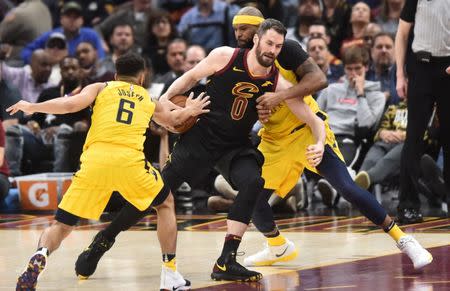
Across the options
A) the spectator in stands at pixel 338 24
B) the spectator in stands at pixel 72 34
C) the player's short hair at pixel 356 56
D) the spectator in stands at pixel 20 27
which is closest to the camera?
the player's short hair at pixel 356 56

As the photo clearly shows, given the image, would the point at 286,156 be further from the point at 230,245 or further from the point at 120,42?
the point at 120,42

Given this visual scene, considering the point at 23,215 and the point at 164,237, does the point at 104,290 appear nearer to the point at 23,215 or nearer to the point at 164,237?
the point at 164,237

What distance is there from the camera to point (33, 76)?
14.1 meters

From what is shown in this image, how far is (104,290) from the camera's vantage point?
21.7ft

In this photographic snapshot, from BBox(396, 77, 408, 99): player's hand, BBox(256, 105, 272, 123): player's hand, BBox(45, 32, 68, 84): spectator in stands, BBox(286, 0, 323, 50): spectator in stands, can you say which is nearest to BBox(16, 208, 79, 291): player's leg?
BBox(256, 105, 272, 123): player's hand

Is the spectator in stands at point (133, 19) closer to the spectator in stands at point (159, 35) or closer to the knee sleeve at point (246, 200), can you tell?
the spectator in stands at point (159, 35)

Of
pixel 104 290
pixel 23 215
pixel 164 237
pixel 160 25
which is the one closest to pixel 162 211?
pixel 164 237

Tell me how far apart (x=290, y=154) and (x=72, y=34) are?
326 inches

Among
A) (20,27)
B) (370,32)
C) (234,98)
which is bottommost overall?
(234,98)

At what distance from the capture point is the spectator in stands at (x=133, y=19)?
15211mm

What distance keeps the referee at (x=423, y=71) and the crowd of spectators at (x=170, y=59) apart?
178 centimetres

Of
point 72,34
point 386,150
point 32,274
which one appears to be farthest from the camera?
point 72,34

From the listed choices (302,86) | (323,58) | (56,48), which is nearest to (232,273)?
(302,86)

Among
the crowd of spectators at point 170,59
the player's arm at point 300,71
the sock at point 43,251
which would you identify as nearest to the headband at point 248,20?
the player's arm at point 300,71
